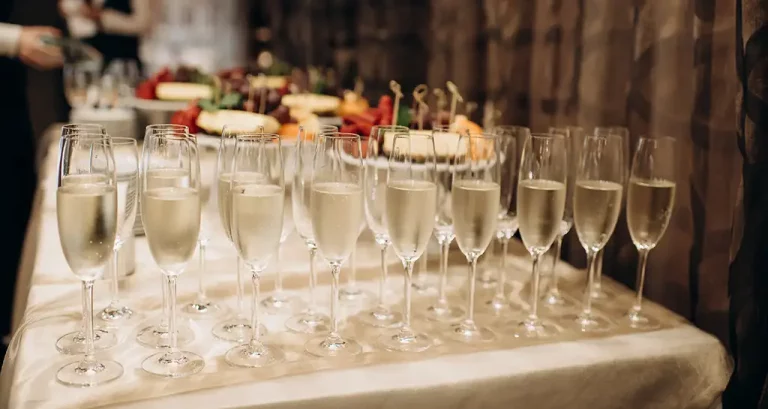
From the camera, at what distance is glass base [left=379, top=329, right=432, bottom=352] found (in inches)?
38.4

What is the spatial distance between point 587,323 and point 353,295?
40 centimetres

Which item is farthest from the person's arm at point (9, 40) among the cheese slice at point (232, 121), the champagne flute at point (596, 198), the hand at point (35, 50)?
the champagne flute at point (596, 198)

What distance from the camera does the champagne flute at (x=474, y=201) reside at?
3.29 ft

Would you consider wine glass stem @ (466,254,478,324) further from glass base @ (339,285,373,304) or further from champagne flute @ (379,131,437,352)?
glass base @ (339,285,373,304)

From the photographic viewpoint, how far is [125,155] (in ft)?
3.25

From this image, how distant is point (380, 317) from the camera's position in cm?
111

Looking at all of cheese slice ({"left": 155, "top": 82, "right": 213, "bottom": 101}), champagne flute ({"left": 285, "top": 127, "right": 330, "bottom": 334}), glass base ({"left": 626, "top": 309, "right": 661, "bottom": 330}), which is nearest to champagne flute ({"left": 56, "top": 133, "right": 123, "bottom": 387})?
champagne flute ({"left": 285, "top": 127, "right": 330, "bottom": 334})

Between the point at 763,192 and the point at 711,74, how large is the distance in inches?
12.0

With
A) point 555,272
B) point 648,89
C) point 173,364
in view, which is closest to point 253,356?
point 173,364

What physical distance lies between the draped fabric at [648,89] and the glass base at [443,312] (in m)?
0.44

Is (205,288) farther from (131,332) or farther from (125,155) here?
(125,155)

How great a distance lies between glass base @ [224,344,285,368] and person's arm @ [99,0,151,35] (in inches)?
147

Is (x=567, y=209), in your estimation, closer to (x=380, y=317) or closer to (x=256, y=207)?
(x=380, y=317)

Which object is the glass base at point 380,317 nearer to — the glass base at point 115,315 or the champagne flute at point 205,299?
the champagne flute at point 205,299
